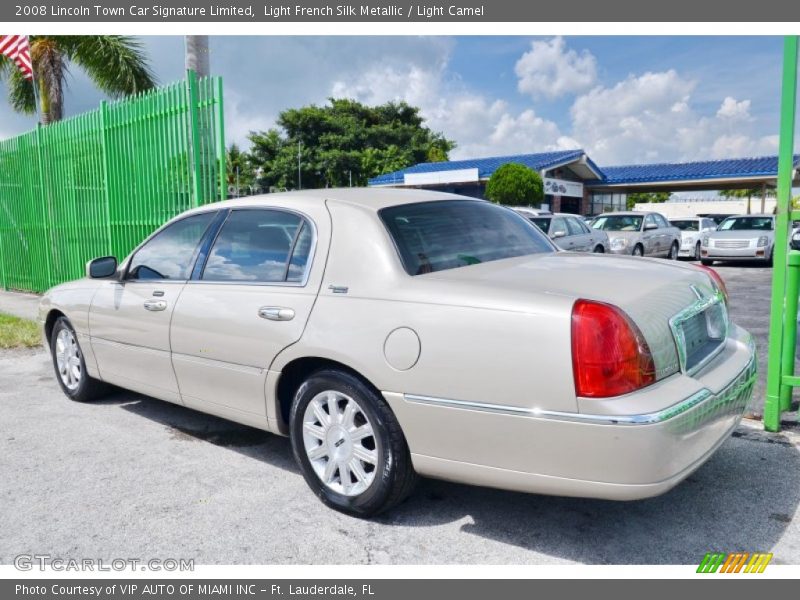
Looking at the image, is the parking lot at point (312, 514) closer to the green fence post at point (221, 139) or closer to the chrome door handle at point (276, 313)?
the chrome door handle at point (276, 313)

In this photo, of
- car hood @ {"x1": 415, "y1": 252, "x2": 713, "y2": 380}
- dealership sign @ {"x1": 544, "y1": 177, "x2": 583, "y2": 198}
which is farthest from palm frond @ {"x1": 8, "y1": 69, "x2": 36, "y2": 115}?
dealership sign @ {"x1": 544, "y1": 177, "x2": 583, "y2": 198}

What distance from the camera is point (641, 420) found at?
2518mm

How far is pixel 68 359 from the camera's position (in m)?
5.45

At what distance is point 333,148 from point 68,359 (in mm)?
35067

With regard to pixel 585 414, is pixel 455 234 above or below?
above

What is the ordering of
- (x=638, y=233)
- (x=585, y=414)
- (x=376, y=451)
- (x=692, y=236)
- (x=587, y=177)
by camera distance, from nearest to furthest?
(x=585, y=414), (x=376, y=451), (x=638, y=233), (x=692, y=236), (x=587, y=177)

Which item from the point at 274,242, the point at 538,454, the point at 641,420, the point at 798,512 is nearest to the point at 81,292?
the point at 274,242

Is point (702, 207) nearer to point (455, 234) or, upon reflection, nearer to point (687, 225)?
point (687, 225)

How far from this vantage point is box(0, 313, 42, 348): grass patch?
25.8 feet

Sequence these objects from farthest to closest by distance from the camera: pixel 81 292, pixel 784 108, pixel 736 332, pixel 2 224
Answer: pixel 2 224
pixel 81 292
pixel 784 108
pixel 736 332

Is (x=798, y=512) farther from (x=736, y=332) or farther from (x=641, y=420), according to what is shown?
(x=641, y=420)

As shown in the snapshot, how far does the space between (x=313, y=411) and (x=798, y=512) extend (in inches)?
93.8

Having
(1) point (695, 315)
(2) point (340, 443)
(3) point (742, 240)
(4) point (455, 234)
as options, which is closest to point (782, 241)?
(1) point (695, 315)

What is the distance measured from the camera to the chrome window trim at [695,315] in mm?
2875
